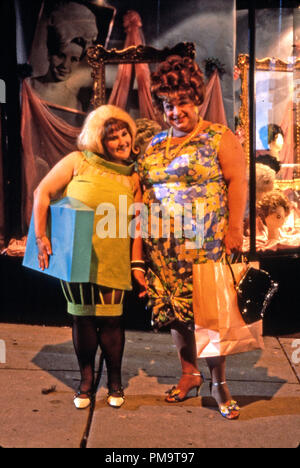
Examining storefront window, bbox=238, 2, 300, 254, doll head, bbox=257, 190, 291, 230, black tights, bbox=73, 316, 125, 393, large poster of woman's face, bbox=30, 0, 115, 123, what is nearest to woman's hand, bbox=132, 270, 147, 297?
black tights, bbox=73, 316, 125, 393

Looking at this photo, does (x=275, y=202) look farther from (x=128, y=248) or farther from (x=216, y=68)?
(x=128, y=248)

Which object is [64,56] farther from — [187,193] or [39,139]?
[187,193]

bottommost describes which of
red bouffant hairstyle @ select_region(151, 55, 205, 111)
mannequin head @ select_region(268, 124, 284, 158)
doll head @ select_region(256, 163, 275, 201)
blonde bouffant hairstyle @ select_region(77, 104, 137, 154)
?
doll head @ select_region(256, 163, 275, 201)

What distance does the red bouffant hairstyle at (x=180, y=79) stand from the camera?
3.17 metres

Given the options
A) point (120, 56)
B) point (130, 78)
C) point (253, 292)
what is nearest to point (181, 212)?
point (253, 292)

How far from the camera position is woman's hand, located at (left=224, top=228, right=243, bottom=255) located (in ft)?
10.7

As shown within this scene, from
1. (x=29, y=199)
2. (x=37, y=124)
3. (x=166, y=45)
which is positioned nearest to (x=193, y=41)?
(x=166, y=45)

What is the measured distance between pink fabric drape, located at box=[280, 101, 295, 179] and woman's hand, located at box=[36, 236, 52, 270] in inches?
94.1

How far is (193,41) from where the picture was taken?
457cm

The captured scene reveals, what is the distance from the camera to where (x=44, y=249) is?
322 centimetres

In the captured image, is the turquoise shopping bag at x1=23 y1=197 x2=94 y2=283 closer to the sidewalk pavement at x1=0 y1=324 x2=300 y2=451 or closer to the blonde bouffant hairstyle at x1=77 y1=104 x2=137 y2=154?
the blonde bouffant hairstyle at x1=77 y1=104 x2=137 y2=154

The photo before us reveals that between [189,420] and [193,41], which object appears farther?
[193,41]

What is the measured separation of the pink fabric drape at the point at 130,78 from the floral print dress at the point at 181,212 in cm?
145

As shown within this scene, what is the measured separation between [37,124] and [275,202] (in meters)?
2.25
